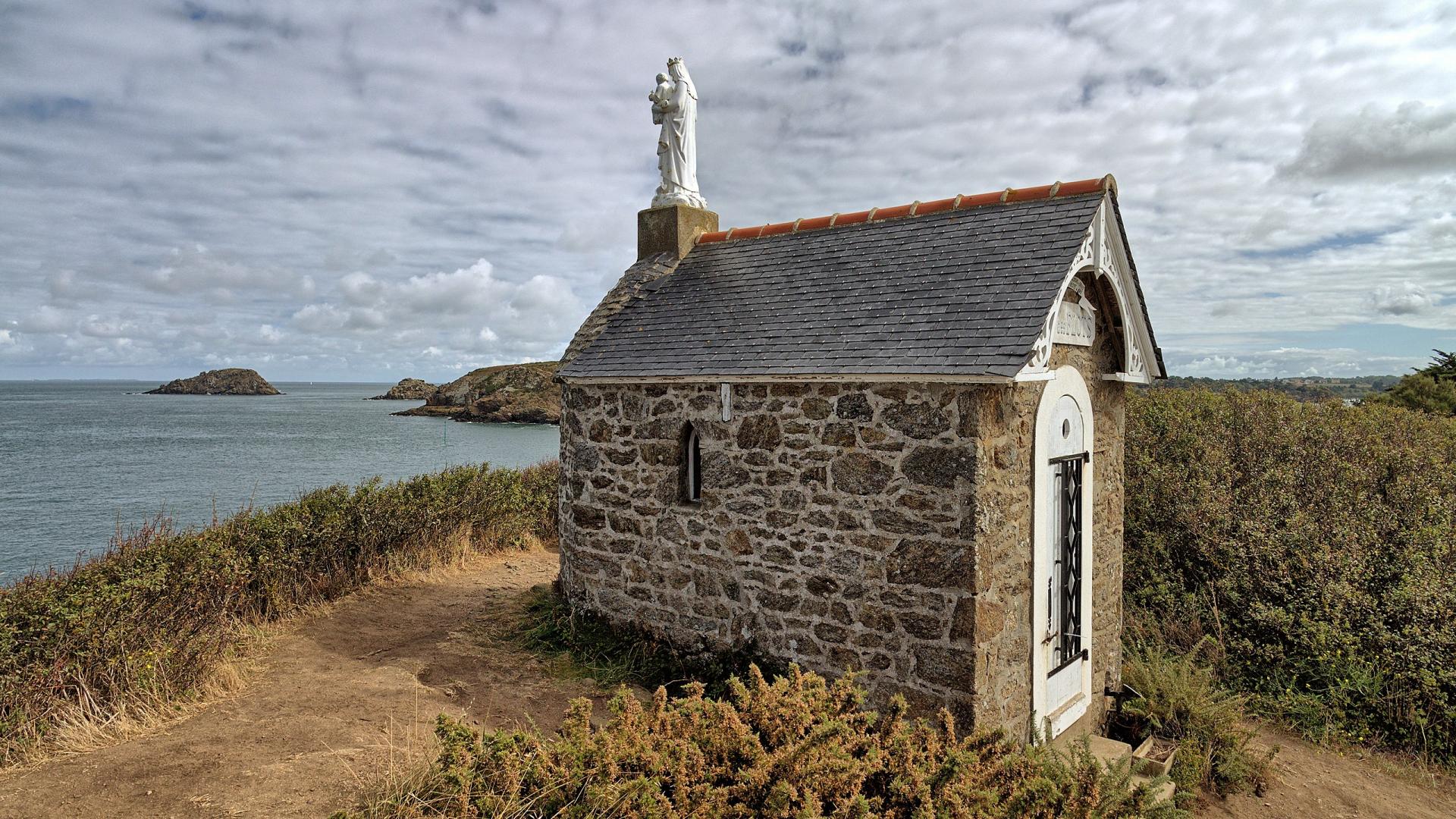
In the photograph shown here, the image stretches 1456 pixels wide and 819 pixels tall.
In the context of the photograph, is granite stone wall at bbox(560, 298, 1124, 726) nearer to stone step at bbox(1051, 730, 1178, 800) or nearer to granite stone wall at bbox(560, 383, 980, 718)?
granite stone wall at bbox(560, 383, 980, 718)

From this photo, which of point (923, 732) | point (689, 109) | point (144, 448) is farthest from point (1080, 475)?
point (144, 448)

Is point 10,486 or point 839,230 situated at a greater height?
point 839,230

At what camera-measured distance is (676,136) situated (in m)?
9.73

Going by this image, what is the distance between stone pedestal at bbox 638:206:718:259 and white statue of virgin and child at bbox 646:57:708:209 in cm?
12

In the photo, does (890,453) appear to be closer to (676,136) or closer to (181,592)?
(676,136)

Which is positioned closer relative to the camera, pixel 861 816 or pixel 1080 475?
pixel 861 816

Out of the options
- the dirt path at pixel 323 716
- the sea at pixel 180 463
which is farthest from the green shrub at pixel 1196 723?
the sea at pixel 180 463

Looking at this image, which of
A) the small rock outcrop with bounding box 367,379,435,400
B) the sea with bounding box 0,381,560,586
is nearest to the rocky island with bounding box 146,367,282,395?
the small rock outcrop with bounding box 367,379,435,400

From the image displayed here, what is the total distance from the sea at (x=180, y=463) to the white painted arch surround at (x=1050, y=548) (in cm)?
911

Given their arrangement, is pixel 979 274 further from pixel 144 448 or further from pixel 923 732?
pixel 144 448

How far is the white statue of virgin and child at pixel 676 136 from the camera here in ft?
31.5

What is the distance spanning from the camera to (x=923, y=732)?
464cm

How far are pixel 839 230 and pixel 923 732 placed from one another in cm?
539

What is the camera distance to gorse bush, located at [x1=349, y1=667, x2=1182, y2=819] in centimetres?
375
